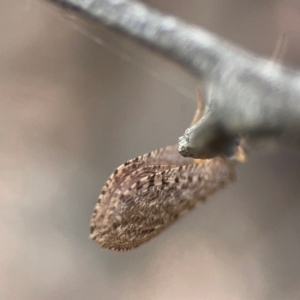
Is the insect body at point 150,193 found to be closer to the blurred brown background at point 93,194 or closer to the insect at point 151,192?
the insect at point 151,192

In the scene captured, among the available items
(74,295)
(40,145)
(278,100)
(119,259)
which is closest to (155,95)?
(40,145)

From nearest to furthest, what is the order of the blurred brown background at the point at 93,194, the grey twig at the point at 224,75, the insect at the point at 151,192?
the grey twig at the point at 224,75
the insect at the point at 151,192
the blurred brown background at the point at 93,194

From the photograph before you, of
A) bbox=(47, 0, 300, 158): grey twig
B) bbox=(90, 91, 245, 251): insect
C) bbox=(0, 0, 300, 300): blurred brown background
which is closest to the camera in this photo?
bbox=(47, 0, 300, 158): grey twig

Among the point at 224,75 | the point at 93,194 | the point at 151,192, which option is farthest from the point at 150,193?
the point at 93,194

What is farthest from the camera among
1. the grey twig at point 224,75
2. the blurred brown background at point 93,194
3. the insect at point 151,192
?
the blurred brown background at point 93,194

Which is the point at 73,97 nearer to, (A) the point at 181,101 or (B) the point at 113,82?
(B) the point at 113,82

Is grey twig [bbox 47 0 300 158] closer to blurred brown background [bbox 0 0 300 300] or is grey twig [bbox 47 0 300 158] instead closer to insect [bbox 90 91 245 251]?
insect [bbox 90 91 245 251]

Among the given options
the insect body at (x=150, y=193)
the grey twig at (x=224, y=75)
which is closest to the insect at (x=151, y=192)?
the insect body at (x=150, y=193)

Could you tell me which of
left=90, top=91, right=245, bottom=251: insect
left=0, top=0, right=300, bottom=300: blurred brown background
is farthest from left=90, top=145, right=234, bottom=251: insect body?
left=0, top=0, right=300, bottom=300: blurred brown background
